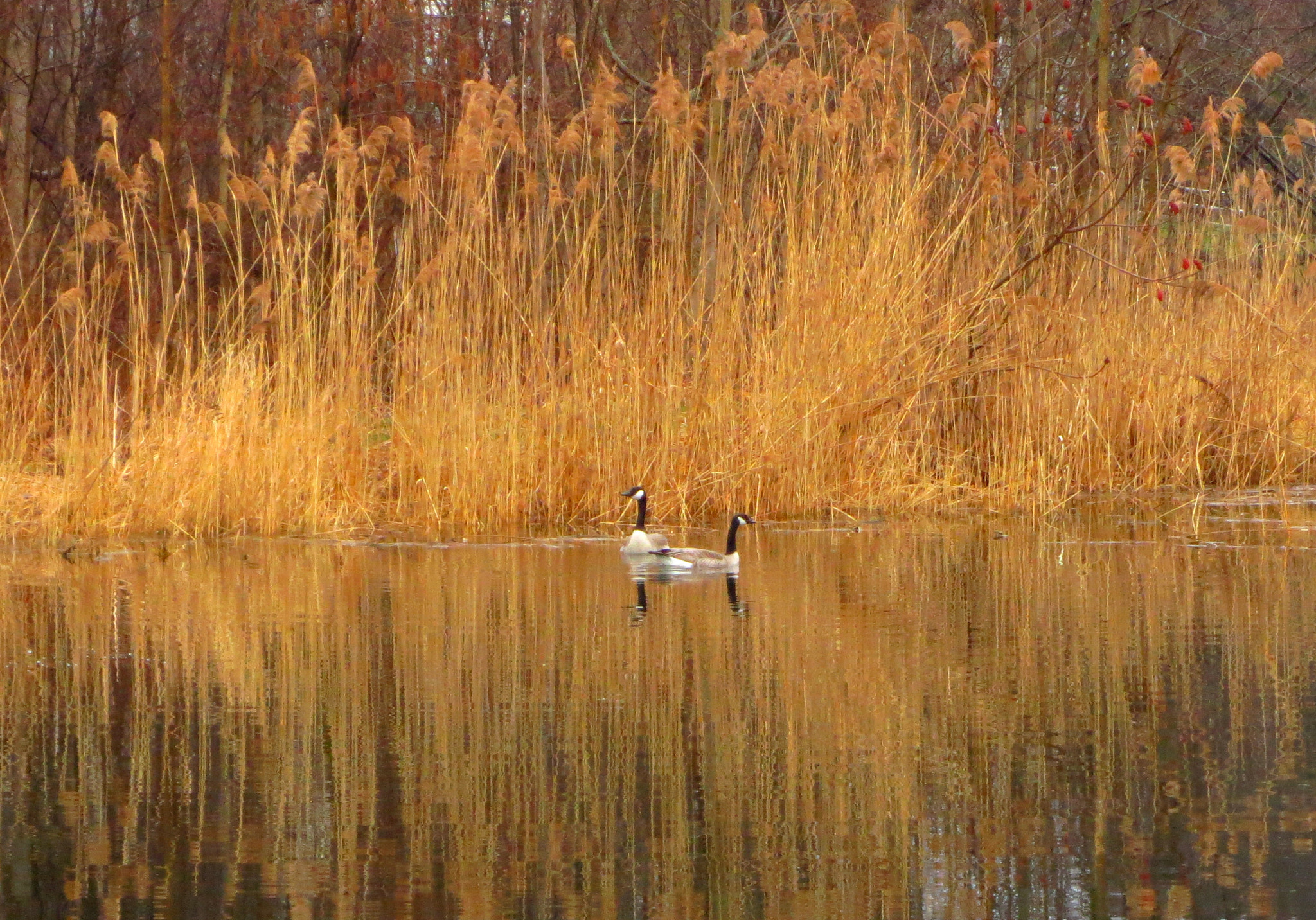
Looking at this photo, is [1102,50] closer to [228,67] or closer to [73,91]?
[228,67]

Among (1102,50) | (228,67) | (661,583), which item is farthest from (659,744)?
(228,67)

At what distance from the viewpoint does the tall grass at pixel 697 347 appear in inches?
312

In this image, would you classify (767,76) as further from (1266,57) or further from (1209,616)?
(1209,616)

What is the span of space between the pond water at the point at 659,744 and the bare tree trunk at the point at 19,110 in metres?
7.50

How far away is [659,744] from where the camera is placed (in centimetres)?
355

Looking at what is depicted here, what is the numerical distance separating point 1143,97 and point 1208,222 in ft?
6.41

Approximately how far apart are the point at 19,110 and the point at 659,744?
1148cm

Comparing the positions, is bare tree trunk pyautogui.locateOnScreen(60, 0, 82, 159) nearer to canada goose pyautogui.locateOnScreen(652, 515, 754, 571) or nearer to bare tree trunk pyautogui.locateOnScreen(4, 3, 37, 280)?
bare tree trunk pyautogui.locateOnScreen(4, 3, 37, 280)

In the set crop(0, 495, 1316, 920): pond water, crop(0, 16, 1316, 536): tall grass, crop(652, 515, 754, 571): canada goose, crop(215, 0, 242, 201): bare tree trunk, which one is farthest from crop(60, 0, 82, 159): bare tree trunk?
crop(652, 515, 754, 571): canada goose

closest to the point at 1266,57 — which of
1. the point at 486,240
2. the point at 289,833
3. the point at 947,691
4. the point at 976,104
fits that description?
the point at 976,104

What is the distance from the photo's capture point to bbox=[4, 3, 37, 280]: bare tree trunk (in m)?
13.1

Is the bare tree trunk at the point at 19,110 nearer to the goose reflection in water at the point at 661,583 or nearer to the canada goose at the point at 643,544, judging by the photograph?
the canada goose at the point at 643,544

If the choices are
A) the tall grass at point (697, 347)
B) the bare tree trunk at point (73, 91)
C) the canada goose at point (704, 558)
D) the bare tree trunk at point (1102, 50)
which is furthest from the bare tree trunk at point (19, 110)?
the canada goose at point (704, 558)

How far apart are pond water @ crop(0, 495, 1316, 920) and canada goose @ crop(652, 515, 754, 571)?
0.10 m
